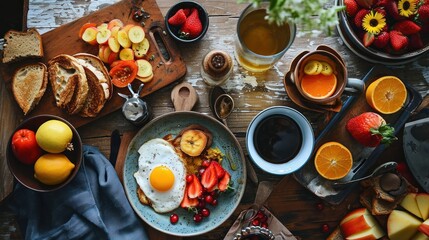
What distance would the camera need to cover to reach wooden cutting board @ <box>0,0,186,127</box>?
220 cm

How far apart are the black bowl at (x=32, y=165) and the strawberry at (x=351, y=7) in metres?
1.34

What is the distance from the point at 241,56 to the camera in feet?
7.02

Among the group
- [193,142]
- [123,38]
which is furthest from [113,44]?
[193,142]

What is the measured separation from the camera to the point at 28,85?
2158mm

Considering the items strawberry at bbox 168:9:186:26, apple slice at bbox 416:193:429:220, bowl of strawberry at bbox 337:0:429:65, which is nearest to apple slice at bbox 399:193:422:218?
apple slice at bbox 416:193:429:220

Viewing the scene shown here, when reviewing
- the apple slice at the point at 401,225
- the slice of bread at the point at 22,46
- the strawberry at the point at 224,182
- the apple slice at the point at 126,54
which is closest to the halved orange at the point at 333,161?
the apple slice at the point at 401,225

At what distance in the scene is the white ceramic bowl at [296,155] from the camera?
6.83 ft

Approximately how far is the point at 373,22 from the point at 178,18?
2.90 feet

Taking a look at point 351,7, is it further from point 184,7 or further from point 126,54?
point 126,54

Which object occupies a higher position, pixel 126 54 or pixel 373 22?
pixel 373 22

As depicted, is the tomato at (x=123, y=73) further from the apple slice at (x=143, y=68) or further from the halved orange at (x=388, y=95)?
the halved orange at (x=388, y=95)

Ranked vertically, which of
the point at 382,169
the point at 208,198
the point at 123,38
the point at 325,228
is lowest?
the point at 325,228

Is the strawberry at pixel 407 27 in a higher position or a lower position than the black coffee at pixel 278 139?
A: higher

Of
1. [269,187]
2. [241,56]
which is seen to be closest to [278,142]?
[269,187]
